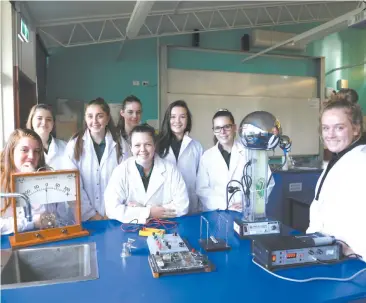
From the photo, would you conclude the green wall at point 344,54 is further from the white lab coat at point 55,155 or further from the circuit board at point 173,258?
the circuit board at point 173,258

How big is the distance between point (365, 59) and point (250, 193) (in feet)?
21.8

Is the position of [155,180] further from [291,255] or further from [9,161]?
[291,255]

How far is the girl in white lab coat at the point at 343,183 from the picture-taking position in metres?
1.16

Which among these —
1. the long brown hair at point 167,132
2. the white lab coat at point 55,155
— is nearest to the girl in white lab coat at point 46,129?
the white lab coat at point 55,155

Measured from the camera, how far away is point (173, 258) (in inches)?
44.0

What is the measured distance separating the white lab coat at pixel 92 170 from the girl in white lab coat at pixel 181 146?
0.39 meters

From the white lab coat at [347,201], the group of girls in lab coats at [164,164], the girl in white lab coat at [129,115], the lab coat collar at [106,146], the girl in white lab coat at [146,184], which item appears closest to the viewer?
the white lab coat at [347,201]

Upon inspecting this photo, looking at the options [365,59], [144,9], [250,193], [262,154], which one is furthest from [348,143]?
[365,59]

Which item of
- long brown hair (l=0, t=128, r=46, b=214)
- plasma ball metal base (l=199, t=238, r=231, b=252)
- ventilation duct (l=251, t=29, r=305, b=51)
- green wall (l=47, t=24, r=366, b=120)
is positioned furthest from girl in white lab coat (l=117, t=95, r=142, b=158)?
ventilation duct (l=251, t=29, r=305, b=51)

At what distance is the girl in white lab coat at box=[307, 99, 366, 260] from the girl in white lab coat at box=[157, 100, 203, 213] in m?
1.01

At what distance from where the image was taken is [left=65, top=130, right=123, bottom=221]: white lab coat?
198cm

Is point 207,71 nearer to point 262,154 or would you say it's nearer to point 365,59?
point 365,59

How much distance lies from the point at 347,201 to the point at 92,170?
1.51 meters

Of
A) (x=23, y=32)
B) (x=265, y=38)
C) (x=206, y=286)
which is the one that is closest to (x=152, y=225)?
(x=206, y=286)
